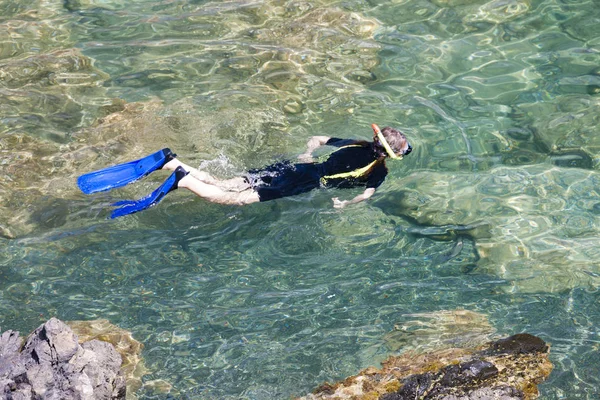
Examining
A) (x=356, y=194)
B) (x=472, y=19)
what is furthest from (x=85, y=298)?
(x=472, y=19)

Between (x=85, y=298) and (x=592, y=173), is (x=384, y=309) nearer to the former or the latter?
(x=85, y=298)

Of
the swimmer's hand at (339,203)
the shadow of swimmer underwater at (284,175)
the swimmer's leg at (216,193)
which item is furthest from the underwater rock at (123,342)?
the swimmer's hand at (339,203)

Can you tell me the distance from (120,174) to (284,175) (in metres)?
1.64

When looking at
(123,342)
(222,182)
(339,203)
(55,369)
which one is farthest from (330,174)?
(55,369)

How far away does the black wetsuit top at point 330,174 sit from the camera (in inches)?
265

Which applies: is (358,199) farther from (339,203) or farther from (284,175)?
(284,175)

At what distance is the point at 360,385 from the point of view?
4.96m

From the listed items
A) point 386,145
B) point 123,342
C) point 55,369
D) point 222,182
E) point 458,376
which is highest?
point 386,145

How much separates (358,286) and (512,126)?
3276 millimetres

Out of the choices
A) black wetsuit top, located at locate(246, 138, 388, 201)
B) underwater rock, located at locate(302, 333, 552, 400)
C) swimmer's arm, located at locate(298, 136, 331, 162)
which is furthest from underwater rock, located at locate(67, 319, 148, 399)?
swimmer's arm, located at locate(298, 136, 331, 162)

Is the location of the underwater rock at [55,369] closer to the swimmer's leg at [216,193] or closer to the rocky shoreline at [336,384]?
the rocky shoreline at [336,384]

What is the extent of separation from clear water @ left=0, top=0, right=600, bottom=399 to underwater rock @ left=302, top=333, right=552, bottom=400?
0.57ft

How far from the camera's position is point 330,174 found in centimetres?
680

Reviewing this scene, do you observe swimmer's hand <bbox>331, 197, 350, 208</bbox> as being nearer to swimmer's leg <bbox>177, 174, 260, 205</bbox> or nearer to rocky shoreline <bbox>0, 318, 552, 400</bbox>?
swimmer's leg <bbox>177, 174, 260, 205</bbox>
